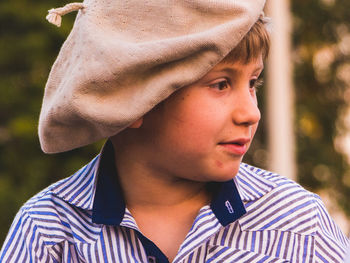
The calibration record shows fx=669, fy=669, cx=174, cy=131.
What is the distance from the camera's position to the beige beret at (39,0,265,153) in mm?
1617

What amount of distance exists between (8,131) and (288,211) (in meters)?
2.31

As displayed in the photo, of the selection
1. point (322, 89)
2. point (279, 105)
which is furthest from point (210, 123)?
point (322, 89)

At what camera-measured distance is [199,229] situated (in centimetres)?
173

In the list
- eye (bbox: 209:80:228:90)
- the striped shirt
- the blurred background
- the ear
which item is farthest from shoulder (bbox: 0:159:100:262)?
the blurred background

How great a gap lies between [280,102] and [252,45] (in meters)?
2.57

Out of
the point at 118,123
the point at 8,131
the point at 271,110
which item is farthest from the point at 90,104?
the point at 271,110

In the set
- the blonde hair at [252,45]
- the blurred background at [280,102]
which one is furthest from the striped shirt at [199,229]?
the blurred background at [280,102]

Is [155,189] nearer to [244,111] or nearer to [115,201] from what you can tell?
[115,201]

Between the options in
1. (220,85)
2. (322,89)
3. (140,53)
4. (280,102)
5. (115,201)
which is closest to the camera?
(140,53)

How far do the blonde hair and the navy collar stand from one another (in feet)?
1.16

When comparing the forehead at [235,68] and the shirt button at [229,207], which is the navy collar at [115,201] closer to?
the shirt button at [229,207]

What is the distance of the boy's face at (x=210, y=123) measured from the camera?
1.69 metres

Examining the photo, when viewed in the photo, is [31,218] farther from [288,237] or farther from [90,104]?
[288,237]

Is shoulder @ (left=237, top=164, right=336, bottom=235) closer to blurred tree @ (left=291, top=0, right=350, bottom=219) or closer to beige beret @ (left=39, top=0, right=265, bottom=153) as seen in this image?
beige beret @ (left=39, top=0, right=265, bottom=153)
